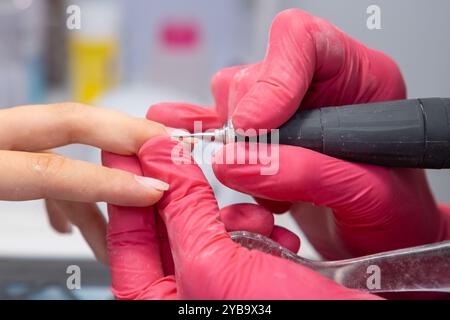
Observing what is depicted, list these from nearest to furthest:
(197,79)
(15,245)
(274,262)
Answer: (274,262)
(15,245)
(197,79)

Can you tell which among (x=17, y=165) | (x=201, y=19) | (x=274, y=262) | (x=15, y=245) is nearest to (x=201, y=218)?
(x=274, y=262)

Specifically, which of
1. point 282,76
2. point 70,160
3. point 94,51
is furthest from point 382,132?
point 94,51

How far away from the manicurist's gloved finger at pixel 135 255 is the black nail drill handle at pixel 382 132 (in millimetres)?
186

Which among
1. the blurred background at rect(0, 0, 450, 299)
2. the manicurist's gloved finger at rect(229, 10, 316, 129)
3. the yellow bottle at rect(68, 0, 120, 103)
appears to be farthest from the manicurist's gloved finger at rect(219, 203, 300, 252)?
the yellow bottle at rect(68, 0, 120, 103)

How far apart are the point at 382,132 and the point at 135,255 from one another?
308 mm

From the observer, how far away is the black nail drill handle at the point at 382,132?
0.58 meters

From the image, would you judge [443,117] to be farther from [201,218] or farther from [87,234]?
[87,234]

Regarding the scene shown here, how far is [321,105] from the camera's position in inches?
27.4

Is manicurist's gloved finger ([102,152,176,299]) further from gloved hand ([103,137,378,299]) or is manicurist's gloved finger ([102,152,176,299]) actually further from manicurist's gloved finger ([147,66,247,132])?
manicurist's gloved finger ([147,66,247,132])

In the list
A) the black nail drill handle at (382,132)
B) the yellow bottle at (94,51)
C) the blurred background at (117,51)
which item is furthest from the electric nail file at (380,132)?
the yellow bottle at (94,51)

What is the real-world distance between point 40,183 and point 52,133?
0.08m

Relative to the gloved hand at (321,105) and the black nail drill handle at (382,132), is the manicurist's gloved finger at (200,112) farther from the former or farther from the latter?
the black nail drill handle at (382,132)

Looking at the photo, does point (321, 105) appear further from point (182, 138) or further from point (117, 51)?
point (117, 51)
